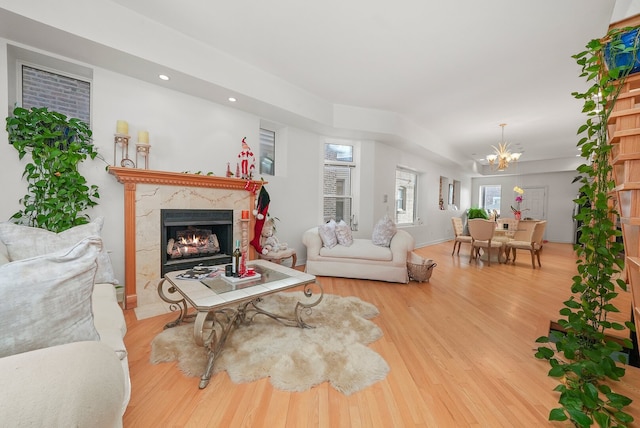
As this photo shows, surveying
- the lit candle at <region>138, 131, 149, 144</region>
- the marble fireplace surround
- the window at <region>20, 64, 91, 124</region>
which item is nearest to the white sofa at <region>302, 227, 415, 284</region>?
the marble fireplace surround

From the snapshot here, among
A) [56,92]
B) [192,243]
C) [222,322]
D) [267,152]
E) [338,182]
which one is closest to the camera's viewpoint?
[222,322]

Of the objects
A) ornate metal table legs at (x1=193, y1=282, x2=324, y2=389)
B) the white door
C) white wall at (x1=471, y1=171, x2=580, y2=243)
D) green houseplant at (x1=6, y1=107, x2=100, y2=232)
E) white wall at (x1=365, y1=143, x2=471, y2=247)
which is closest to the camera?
ornate metal table legs at (x1=193, y1=282, x2=324, y2=389)

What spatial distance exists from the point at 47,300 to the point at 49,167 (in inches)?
96.4

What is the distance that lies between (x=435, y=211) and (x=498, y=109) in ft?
11.7

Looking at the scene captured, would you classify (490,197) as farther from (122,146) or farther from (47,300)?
(47,300)

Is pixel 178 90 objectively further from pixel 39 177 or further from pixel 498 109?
pixel 498 109

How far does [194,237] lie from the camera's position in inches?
131

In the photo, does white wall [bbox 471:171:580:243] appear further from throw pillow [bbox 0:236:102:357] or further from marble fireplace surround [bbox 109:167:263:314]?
throw pillow [bbox 0:236:102:357]

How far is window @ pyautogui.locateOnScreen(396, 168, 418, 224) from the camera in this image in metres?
6.34

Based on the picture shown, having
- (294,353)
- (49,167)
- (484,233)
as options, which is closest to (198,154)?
(49,167)

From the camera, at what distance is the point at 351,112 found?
14.7 feet

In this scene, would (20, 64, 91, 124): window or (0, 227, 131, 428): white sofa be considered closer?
(0, 227, 131, 428): white sofa


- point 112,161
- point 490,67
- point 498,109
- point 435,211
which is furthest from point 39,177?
point 435,211

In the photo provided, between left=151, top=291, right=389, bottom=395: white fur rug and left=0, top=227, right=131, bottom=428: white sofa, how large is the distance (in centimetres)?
103
